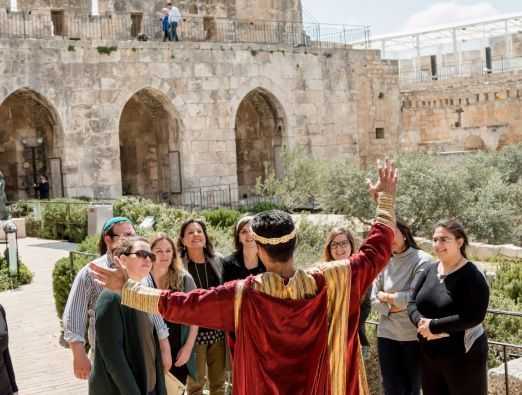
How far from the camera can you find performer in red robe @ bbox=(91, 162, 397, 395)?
3.84 m

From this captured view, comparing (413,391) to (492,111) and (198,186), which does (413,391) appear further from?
(492,111)

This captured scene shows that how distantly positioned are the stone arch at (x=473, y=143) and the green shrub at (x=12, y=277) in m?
23.1

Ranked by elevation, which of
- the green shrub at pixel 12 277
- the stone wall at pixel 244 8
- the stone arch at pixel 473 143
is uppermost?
the stone wall at pixel 244 8

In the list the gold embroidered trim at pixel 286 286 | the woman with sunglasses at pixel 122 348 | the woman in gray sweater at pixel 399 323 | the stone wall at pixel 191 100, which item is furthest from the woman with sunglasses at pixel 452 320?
the stone wall at pixel 191 100

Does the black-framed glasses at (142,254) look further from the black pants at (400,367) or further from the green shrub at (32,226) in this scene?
the green shrub at (32,226)

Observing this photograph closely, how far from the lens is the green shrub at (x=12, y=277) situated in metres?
13.0

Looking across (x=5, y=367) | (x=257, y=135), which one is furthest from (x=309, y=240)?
(x=257, y=135)

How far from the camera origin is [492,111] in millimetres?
32469

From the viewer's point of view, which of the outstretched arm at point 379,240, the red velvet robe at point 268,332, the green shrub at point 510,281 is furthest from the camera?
the green shrub at point 510,281

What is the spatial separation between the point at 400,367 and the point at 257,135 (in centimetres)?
2303

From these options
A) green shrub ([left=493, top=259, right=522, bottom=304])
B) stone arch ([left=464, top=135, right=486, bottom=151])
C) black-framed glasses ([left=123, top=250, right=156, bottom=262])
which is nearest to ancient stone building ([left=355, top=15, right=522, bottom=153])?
stone arch ([left=464, top=135, right=486, bottom=151])

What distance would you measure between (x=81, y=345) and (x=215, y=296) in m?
1.58

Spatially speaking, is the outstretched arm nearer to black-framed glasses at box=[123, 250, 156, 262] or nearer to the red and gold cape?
the red and gold cape

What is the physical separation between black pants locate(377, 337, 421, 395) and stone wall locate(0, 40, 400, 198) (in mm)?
17562
